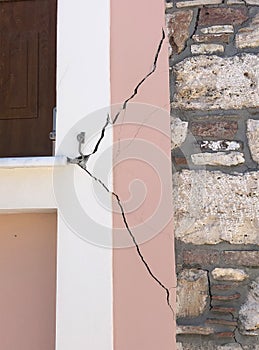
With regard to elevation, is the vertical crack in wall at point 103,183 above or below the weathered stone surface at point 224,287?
above

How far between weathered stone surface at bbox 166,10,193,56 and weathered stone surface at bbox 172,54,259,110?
0.06 metres

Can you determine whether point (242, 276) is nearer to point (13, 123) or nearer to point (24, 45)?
point (13, 123)

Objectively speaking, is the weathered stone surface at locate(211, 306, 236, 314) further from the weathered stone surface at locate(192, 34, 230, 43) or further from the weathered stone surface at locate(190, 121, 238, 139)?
the weathered stone surface at locate(192, 34, 230, 43)

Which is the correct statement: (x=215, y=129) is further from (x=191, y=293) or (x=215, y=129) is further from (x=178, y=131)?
(x=191, y=293)

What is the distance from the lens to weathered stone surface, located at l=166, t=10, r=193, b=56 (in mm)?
1695

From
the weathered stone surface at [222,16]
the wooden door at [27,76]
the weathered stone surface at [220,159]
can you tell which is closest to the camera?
the weathered stone surface at [220,159]

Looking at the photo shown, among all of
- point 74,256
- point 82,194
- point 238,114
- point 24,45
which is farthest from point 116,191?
point 24,45

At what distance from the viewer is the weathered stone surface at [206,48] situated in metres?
1.67

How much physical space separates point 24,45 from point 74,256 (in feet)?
3.77

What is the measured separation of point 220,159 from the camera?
5.23 feet

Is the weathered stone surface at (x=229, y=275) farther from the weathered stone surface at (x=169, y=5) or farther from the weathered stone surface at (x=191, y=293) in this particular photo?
the weathered stone surface at (x=169, y=5)

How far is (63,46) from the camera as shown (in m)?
1.74

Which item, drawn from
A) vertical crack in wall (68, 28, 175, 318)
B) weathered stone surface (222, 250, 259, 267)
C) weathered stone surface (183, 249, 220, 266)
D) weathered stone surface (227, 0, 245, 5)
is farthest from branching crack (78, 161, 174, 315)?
weathered stone surface (227, 0, 245, 5)

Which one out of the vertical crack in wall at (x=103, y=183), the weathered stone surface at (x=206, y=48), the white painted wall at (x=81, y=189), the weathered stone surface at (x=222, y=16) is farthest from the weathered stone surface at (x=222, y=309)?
the weathered stone surface at (x=222, y=16)
